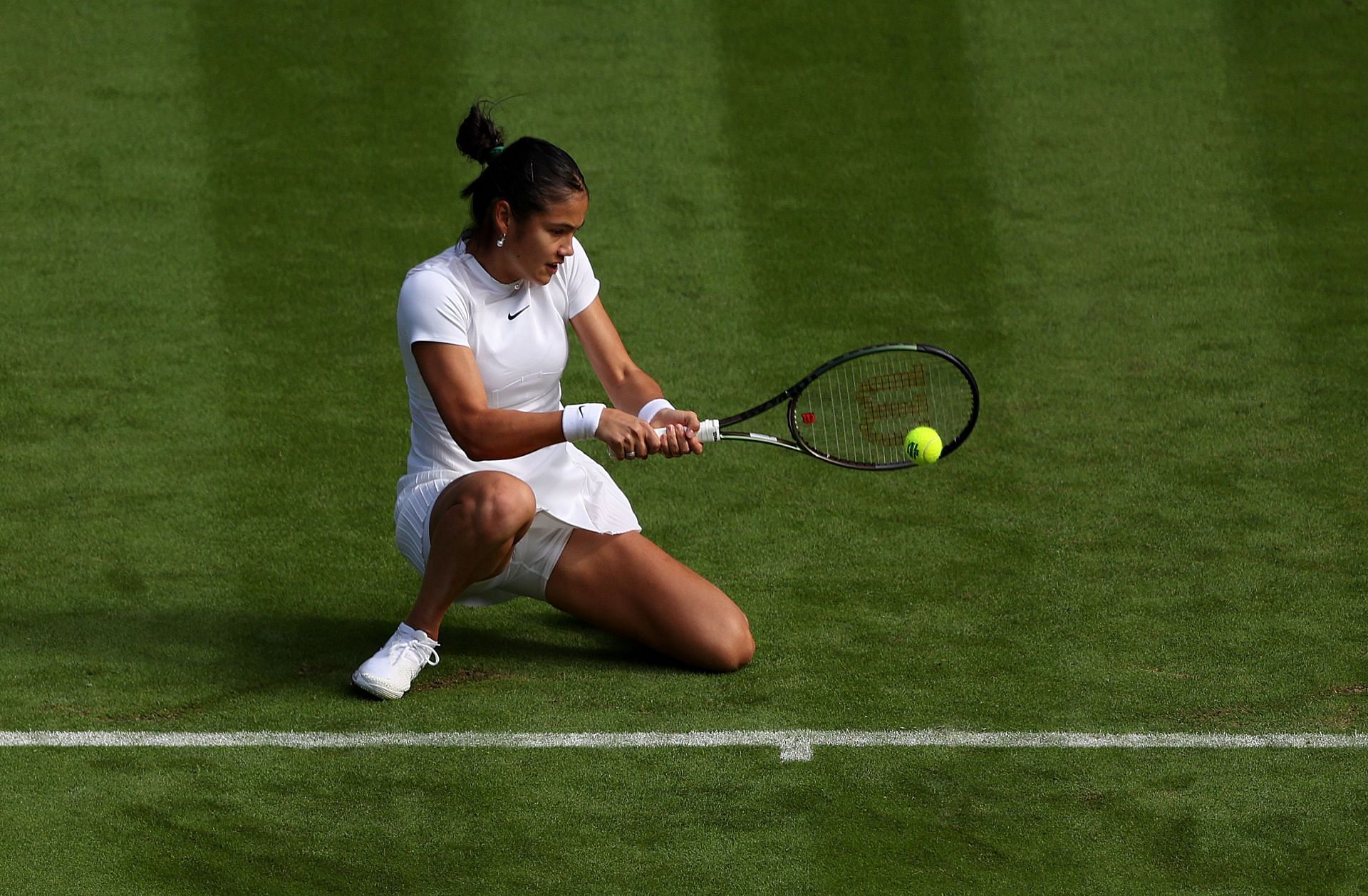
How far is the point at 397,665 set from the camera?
537 cm

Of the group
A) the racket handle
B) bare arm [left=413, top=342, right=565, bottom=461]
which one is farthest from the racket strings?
bare arm [left=413, top=342, right=565, bottom=461]

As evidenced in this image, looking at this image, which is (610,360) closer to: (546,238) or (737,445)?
(546,238)

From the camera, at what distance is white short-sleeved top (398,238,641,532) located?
17.5 feet

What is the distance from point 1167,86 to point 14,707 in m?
6.94

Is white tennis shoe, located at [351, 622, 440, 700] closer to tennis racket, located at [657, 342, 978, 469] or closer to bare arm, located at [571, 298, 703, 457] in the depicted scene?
bare arm, located at [571, 298, 703, 457]

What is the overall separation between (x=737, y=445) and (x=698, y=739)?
2.54m

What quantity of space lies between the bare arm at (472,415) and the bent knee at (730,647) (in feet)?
2.72

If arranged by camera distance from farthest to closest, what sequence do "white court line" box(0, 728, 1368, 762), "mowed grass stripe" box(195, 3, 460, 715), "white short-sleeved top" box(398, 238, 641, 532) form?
"mowed grass stripe" box(195, 3, 460, 715), "white short-sleeved top" box(398, 238, 641, 532), "white court line" box(0, 728, 1368, 762)

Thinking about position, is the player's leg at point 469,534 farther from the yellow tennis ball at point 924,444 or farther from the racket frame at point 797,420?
the yellow tennis ball at point 924,444

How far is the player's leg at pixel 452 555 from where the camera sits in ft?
17.3

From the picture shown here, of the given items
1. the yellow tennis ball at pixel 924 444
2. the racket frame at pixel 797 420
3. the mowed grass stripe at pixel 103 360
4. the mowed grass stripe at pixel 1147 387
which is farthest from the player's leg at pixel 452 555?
the mowed grass stripe at pixel 1147 387

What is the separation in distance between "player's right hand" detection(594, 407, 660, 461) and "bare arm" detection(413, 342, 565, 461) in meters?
0.21

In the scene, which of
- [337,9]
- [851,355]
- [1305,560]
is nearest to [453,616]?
[851,355]

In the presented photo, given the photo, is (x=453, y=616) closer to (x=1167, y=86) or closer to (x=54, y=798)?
(x=54, y=798)
